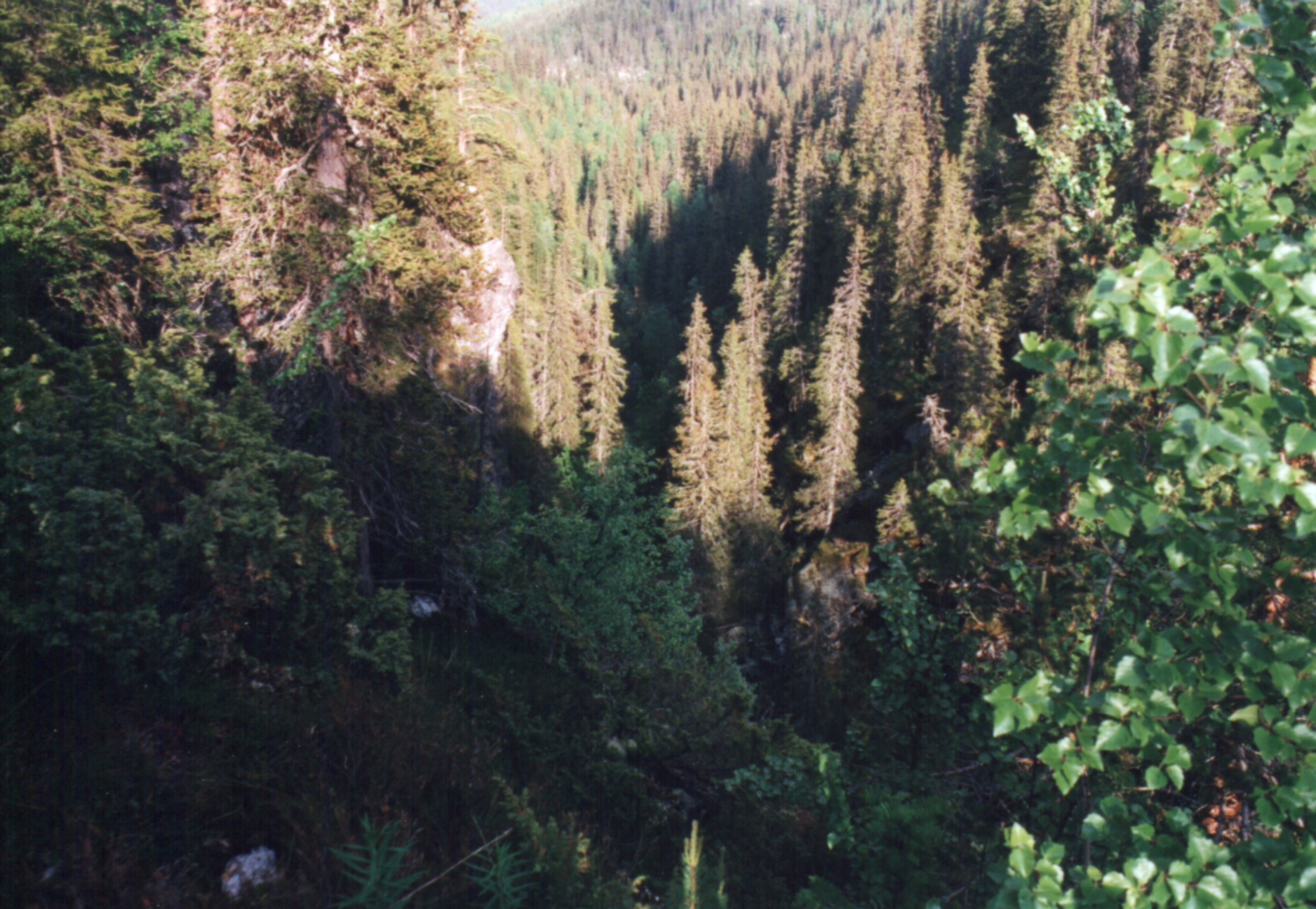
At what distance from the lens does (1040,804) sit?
11.8 feet

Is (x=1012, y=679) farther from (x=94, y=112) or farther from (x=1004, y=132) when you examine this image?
(x=1004, y=132)

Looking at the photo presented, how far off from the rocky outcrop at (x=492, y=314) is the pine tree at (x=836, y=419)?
56.1 ft

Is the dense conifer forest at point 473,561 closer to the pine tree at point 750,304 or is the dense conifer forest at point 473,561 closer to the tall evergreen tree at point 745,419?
the tall evergreen tree at point 745,419

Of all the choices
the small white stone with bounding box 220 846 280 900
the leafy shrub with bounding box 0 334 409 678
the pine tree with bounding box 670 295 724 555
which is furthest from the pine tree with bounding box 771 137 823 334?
the small white stone with bounding box 220 846 280 900

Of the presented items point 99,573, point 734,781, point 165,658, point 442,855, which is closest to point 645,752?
point 734,781

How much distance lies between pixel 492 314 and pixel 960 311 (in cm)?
2412

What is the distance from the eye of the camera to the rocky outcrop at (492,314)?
1296 cm

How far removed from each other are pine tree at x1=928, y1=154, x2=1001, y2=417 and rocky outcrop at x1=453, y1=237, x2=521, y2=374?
19.7m

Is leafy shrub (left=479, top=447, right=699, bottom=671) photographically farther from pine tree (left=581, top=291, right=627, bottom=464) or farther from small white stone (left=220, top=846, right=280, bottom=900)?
pine tree (left=581, top=291, right=627, bottom=464)

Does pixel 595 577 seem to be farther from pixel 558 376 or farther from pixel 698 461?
pixel 558 376

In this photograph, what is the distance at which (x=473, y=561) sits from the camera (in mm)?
11039

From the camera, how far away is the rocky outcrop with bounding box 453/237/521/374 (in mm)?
12961

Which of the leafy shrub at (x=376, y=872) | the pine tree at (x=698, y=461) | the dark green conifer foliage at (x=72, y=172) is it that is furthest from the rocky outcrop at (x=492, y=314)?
the pine tree at (x=698, y=461)

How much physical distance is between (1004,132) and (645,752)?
5845 centimetres
